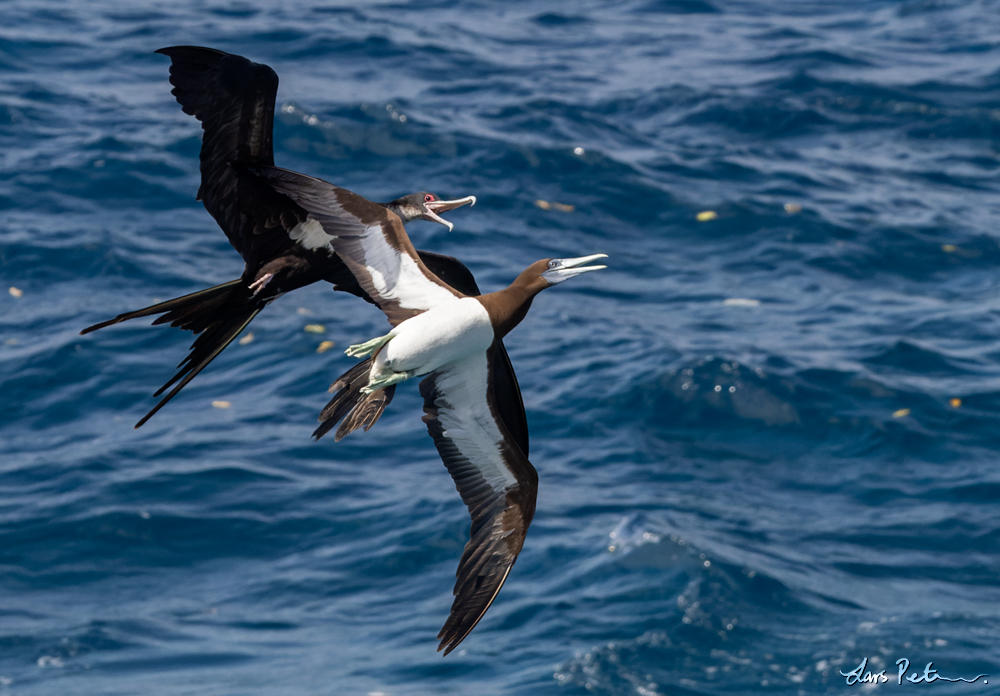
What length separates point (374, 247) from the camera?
21.3 ft

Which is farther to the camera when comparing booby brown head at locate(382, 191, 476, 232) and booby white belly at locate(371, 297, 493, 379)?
booby brown head at locate(382, 191, 476, 232)

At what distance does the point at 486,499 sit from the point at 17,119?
1558 cm

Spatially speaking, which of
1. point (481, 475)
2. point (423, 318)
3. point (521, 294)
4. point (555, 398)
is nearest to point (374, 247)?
point (423, 318)

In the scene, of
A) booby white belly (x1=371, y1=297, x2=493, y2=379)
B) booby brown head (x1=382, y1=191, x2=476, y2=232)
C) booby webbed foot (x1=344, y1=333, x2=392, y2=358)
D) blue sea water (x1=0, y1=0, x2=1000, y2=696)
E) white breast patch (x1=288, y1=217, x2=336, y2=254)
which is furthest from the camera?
blue sea water (x1=0, y1=0, x2=1000, y2=696)

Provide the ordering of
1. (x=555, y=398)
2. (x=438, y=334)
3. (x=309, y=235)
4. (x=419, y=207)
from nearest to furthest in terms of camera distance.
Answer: (x=438, y=334)
(x=309, y=235)
(x=419, y=207)
(x=555, y=398)

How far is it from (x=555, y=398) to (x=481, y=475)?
8.73 metres

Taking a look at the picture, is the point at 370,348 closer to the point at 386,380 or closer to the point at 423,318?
the point at 386,380

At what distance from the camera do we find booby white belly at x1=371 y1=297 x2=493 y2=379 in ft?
20.8

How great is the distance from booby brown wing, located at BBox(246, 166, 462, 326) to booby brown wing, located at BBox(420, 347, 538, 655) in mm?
608

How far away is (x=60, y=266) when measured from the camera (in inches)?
682

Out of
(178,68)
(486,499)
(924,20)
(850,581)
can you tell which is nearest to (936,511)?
(850,581)

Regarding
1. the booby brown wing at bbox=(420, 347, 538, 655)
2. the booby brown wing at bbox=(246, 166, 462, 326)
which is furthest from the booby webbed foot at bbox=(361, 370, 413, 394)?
the booby brown wing at bbox=(420, 347, 538, 655)

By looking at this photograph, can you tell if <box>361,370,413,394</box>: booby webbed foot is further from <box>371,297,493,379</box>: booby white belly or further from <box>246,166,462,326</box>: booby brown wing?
<box>246,166,462,326</box>: booby brown wing

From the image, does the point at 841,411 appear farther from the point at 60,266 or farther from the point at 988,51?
the point at 988,51
